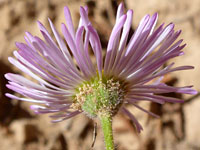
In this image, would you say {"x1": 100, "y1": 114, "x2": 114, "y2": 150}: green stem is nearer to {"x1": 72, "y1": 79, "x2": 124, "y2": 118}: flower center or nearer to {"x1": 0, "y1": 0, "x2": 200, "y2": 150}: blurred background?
{"x1": 72, "y1": 79, "x2": 124, "y2": 118}: flower center

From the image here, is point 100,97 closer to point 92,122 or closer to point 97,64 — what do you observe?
point 97,64

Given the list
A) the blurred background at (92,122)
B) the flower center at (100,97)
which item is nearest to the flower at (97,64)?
the flower center at (100,97)

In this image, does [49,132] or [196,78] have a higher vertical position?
[196,78]

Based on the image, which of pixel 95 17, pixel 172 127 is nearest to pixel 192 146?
pixel 172 127

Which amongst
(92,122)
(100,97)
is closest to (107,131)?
(100,97)

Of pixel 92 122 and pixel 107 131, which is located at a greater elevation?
pixel 92 122

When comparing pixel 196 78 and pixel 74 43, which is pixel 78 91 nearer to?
pixel 74 43

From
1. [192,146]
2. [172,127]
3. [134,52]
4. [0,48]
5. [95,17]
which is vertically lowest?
[192,146]
